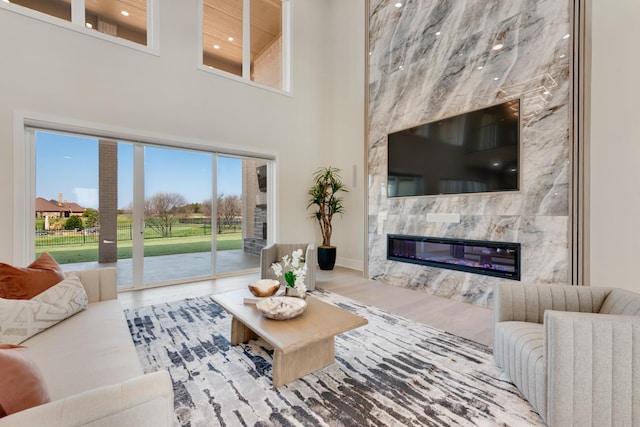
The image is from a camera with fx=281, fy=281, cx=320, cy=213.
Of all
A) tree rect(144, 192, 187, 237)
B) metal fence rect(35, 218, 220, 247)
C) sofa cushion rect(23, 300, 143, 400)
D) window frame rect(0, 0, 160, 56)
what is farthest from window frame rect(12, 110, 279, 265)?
sofa cushion rect(23, 300, 143, 400)

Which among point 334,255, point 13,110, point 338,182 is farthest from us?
point 338,182

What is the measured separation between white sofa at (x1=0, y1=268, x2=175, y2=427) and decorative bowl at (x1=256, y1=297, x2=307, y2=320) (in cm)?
80

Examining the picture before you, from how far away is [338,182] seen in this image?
5945mm

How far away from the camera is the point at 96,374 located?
1.33 m

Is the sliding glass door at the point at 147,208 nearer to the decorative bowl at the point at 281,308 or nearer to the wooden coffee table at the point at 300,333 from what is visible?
the wooden coffee table at the point at 300,333

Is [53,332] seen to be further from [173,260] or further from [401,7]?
[401,7]

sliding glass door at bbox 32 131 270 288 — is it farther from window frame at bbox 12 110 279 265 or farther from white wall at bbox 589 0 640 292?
white wall at bbox 589 0 640 292

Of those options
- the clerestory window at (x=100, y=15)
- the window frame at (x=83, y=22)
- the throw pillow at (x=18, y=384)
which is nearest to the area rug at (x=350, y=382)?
the throw pillow at (x=18, y=384)

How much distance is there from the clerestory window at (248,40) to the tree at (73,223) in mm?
3050

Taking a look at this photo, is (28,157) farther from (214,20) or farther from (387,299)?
(387,299)

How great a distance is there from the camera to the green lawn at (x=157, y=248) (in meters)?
3.94

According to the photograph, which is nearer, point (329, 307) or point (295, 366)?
point (295, 366)

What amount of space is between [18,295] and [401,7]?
576cm

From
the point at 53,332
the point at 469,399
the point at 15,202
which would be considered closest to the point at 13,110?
the point at 15,202
